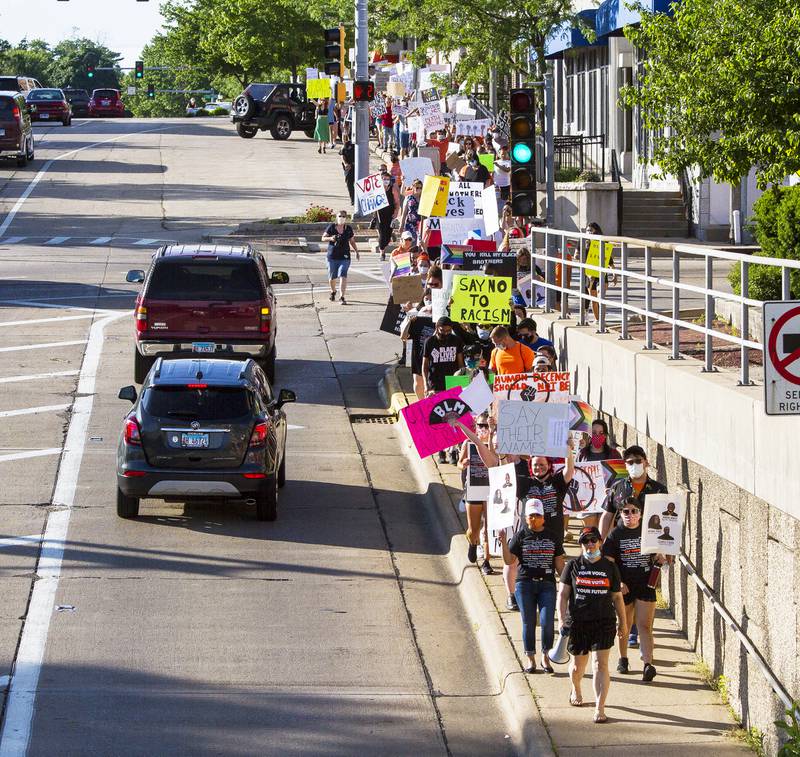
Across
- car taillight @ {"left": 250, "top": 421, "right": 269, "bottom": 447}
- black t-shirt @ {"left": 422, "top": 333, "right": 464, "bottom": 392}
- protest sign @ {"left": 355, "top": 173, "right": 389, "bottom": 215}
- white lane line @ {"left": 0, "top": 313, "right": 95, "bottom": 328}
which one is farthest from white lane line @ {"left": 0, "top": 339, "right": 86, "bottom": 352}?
car taillight @ {"left": 250, "top": 421, "right": 269, "bottom": 447}

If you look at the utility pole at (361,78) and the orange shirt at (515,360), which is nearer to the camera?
the orange shirt at (515,360)

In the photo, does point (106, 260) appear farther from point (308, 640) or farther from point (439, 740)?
point (439, 740)

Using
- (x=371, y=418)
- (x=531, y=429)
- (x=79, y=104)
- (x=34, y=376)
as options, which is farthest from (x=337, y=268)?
(x=79, y=104)

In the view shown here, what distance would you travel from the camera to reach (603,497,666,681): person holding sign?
37.9 ft

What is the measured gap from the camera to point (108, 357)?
2459cm

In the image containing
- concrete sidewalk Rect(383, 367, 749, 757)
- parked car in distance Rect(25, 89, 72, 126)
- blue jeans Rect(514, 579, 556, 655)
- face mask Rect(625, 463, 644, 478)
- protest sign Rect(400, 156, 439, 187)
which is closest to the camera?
concrete sidewalk Rect(383, 367, 749, 757)

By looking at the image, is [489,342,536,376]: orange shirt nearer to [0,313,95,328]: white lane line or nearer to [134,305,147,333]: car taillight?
[134,305,147,333]: car taillight

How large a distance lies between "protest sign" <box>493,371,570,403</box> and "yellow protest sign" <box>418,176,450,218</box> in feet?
27.5

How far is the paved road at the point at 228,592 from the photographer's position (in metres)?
10.7

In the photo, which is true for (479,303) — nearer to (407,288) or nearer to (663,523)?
(407,288)

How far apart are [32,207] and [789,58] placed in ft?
102

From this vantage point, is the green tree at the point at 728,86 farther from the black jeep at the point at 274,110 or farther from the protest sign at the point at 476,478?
the black jeep at the point at 274,110

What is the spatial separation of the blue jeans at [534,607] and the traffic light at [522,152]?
6998 mm

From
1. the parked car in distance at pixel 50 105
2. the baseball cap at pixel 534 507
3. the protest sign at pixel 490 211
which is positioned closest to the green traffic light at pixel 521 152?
the protest sign at pixel 490 211
